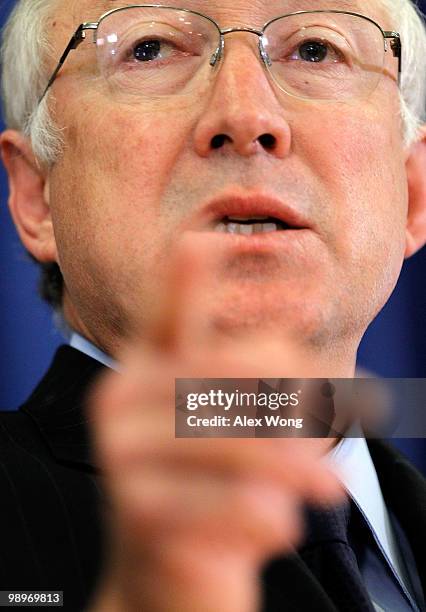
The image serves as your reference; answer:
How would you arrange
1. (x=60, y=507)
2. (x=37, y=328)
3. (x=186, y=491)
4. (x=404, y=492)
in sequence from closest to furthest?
1. (x=186, y=491)
2. (x=60, y=507)
3. (x=404, y=492)
4. (x=37, y=328)

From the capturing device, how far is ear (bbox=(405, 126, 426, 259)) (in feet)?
4.66

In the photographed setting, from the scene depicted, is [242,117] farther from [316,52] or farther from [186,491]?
[186,491]

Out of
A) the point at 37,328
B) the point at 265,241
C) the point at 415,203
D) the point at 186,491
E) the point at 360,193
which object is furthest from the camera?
the point at 37,328

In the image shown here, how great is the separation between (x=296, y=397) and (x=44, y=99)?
67 cm

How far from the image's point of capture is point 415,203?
143 cm

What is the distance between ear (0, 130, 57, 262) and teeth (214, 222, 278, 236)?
0.38m

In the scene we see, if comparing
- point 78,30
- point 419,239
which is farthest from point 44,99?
point 419,239

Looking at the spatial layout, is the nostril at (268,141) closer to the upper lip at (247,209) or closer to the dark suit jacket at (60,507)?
the upper lip at (247,209)

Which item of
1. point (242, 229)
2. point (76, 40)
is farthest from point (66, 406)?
point (76, 40)

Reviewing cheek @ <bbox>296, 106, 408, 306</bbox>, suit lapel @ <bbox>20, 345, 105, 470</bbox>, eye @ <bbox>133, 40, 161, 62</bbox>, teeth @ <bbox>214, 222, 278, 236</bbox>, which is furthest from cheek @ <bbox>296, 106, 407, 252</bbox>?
suit lapel @ <bbox>20, 345, 105, 470</bbox>

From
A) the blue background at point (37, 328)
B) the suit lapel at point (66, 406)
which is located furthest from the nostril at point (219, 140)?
the blue background at point (37, 328)

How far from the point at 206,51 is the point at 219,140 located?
0.55 feet

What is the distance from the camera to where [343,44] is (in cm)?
126

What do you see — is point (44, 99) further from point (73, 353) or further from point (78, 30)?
point (73, 353)
